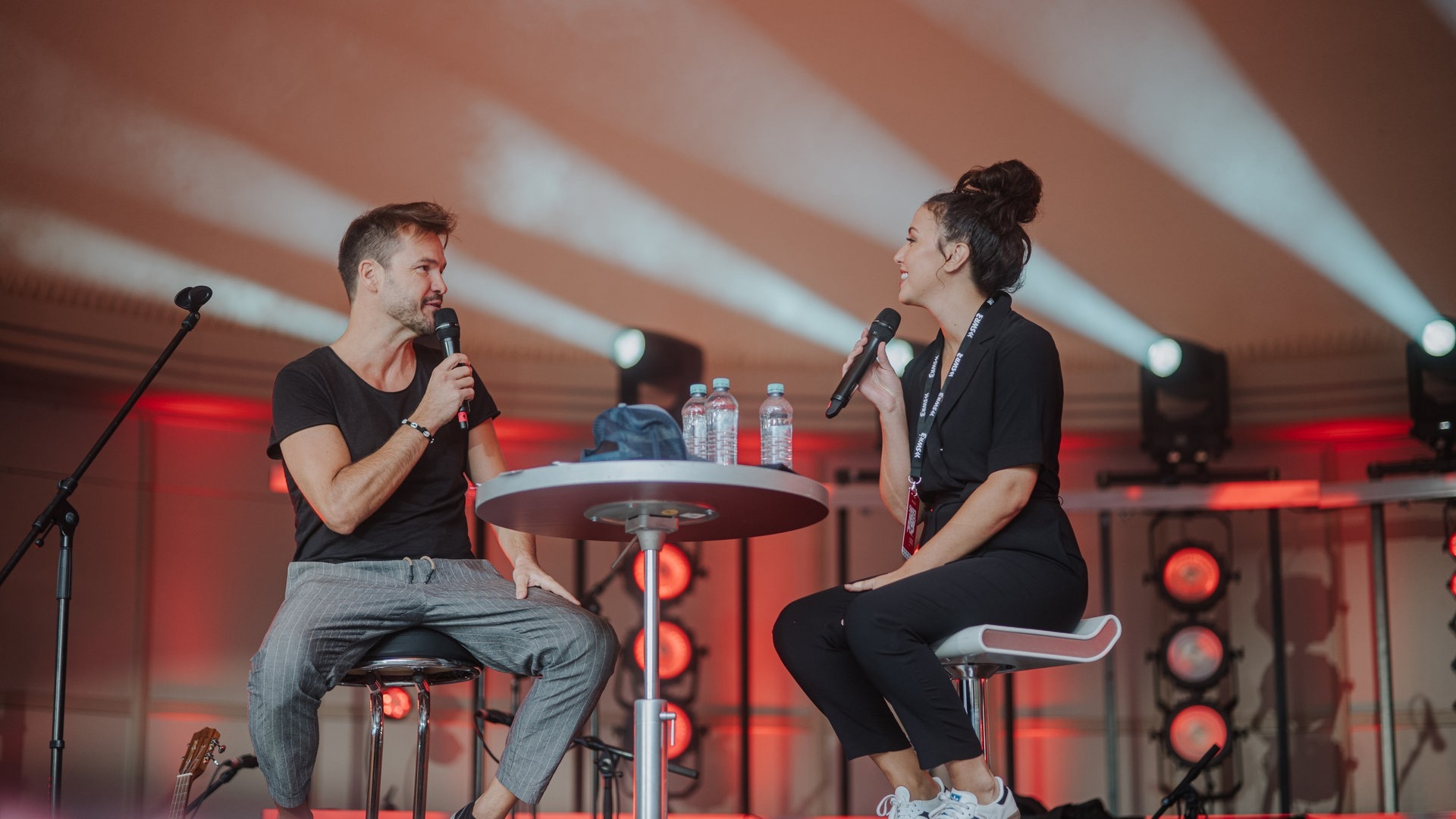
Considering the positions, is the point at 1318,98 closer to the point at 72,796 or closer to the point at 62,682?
the point at 62,682

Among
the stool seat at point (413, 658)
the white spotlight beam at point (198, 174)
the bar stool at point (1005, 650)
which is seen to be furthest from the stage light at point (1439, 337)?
the stool seat at point (413, 658)

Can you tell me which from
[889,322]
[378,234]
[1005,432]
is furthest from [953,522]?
[378,234]

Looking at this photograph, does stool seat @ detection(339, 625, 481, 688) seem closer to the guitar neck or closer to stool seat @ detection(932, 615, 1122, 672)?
the guitar neck

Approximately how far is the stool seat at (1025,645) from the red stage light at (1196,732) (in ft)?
8.94

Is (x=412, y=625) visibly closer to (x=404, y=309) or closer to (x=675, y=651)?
(x=404, y=309)

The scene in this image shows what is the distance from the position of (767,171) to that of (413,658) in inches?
146

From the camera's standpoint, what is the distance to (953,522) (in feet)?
7.36

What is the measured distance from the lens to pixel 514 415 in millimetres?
5488

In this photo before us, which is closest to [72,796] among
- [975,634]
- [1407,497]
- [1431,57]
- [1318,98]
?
[975,634]

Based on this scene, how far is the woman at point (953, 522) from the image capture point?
2.09m

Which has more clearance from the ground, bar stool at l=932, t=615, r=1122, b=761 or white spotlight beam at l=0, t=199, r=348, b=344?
white spotlight beam at l=0, t=199, r=348, b=344

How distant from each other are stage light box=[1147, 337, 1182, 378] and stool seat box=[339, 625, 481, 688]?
3.45 metres

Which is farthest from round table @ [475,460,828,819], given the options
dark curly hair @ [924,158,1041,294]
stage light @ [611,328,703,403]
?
stage light @ [611,328,703,403]

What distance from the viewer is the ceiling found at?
16.8 feet
